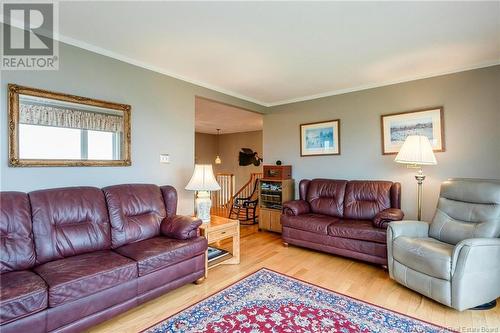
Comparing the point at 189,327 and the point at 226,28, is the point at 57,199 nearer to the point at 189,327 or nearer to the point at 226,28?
the point at 189,327

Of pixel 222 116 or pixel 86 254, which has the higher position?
pixel 222 116

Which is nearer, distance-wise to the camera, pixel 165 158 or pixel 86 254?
pixel 86 254

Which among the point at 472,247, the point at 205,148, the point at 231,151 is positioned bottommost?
the point at 472,247

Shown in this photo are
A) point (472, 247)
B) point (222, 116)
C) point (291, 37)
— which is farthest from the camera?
point (222, 116)

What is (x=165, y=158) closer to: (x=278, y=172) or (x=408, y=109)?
(x=278, y=172)

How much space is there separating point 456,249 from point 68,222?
11.0 ft

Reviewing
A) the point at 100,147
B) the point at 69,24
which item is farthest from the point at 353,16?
the point at 100,147

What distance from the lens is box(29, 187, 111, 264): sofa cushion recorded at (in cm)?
207

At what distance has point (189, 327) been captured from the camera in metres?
1.93

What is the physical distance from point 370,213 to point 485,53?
2288mm

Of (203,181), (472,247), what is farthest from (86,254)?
(472,247)

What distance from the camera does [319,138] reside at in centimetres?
450

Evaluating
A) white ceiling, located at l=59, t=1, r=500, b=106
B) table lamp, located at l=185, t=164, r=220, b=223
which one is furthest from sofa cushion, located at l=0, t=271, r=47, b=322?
white ceiling, located at l=59, t=1, r=500, b=106

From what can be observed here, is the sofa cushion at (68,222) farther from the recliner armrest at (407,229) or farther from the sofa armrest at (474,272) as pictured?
the sofa armrest at (474,272)
